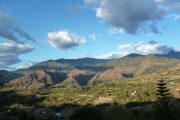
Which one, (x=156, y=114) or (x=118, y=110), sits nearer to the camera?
(x=156, y=114)

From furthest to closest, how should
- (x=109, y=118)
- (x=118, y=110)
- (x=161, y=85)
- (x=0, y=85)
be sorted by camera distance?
(x=118, y=110) < (x=109, y=118) < (x=161, y=85) < (x=0, y=85)

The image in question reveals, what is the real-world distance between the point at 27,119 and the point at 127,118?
62.2 meters

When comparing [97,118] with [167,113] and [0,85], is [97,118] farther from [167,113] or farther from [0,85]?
[0,85]

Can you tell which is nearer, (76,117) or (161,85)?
(161,85)

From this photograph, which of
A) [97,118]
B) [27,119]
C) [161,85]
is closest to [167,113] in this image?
[161,85]

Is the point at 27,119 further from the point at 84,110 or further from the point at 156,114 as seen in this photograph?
the point at 156,114

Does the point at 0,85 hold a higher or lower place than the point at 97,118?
higher

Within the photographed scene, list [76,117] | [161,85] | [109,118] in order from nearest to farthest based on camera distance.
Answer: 1. [161,85]
2. [76,117]
3. [109,118]

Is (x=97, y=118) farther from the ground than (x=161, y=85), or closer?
closer

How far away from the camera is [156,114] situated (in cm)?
10169

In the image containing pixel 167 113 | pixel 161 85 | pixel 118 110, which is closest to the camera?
pixel 167 113

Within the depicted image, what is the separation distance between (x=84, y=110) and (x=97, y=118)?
5808 millimetres

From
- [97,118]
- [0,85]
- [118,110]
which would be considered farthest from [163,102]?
[118,110]

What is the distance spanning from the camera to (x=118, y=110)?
561ft
